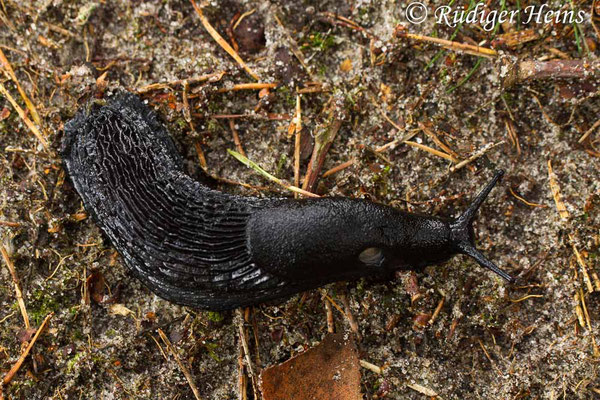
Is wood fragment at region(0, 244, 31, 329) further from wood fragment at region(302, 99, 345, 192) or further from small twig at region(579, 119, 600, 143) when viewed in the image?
small twig at region(579, 119, 600, 143)

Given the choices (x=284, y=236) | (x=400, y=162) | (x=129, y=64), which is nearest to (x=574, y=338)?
(x=400, y=162)

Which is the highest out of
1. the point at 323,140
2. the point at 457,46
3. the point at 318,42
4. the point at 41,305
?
the point at 318,42

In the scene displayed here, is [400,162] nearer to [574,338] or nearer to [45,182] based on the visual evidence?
[574,338]

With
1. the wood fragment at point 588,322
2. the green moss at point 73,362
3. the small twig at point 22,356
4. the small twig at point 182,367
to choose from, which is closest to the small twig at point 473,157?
the wood fragment at point 588,322

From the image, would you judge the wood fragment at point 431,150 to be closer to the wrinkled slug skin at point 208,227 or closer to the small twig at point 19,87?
the wrinkled slug skin at point 208,227

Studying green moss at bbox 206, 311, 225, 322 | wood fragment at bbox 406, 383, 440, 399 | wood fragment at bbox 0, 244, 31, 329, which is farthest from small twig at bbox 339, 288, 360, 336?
wood fragment at bbox 0, 244, 31, 329

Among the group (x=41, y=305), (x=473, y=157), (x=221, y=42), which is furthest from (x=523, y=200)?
(x=41, y=305)

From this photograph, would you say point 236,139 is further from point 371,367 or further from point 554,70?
point 554,70
